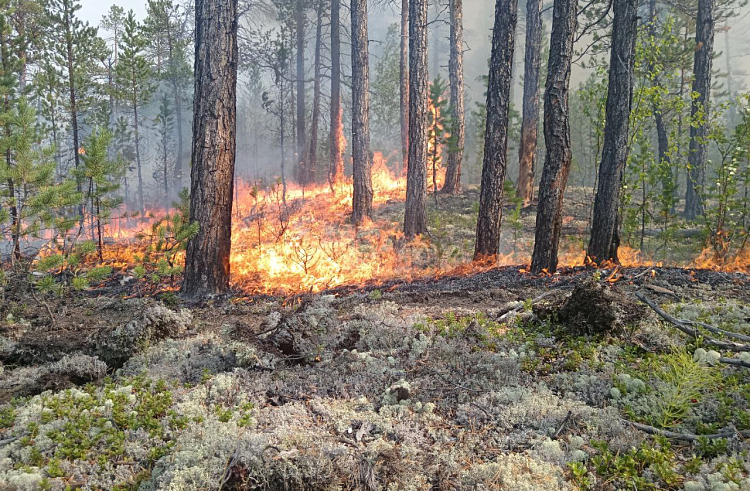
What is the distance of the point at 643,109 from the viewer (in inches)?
323

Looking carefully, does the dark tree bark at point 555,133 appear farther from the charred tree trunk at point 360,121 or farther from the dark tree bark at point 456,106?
the dark tree bark at point 456,106

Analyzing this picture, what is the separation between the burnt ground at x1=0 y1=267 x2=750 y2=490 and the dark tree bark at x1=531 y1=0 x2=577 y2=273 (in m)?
1.88

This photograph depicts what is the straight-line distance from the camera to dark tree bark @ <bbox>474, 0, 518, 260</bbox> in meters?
7.82

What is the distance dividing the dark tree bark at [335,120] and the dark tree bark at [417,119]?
7.64 m

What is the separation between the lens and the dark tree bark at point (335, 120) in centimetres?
1833

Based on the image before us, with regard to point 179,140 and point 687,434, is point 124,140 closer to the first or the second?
point 179,140

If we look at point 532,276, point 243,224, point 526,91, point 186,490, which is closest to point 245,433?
point 186,490

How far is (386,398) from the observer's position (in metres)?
3.15

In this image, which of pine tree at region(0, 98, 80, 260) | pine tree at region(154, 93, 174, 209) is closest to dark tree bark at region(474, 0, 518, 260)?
pine tree at region(0, 98, 80, 260)

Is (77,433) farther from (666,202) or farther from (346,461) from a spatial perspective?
(666,202)

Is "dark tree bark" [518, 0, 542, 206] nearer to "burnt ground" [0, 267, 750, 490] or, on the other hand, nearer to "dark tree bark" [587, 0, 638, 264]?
"dark tree bark" [587, 0, 638, 264]

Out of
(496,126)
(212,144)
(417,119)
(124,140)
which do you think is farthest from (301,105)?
(212,144)

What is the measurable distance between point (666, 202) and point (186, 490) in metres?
9.69

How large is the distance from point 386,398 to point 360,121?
1104 centimetres
